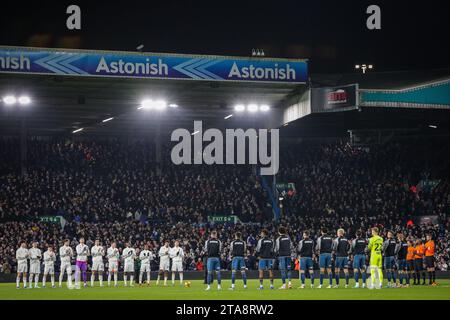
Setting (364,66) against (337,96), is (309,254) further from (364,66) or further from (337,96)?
(364,66)

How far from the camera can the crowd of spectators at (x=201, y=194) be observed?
150 feet

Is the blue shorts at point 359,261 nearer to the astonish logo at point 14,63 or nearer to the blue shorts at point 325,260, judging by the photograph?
the blue shorts at point 325,260

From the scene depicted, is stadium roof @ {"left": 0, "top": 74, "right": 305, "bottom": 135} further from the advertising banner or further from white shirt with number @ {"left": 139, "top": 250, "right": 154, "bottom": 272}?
white shirt with number @ {"left": 139, "top": 250, "right": 154, "bottom": 272}

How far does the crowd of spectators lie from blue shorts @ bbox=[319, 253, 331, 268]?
14.0 m

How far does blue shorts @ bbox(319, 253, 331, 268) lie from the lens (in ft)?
98.4

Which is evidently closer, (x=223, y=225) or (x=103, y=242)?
(x=103, y=242)

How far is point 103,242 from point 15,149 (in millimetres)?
15010

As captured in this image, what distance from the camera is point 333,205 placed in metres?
52.3

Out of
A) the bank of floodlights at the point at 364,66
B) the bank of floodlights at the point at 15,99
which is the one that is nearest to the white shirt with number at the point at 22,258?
the bank of floodlights at the point at 15,99

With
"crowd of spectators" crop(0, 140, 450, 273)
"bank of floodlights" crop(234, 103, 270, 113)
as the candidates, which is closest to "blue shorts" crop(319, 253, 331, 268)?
"crowd of spectators" crop(0, 140, 450, 273)

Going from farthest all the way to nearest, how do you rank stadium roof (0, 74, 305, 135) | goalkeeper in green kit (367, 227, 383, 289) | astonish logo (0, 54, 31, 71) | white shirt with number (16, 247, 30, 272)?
stadium roof (0, 74, 305, 135), astonish logo (0, 54, 31, 71), white shirt with number (16, 247, 30, 272), goalkeeper in green kit (367, 227, 383, 289)

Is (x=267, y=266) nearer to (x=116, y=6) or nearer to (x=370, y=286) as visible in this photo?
(x=370, y=286)

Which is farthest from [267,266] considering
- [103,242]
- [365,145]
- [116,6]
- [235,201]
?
[365,145]

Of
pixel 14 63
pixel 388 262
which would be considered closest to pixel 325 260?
pixel 388 262
